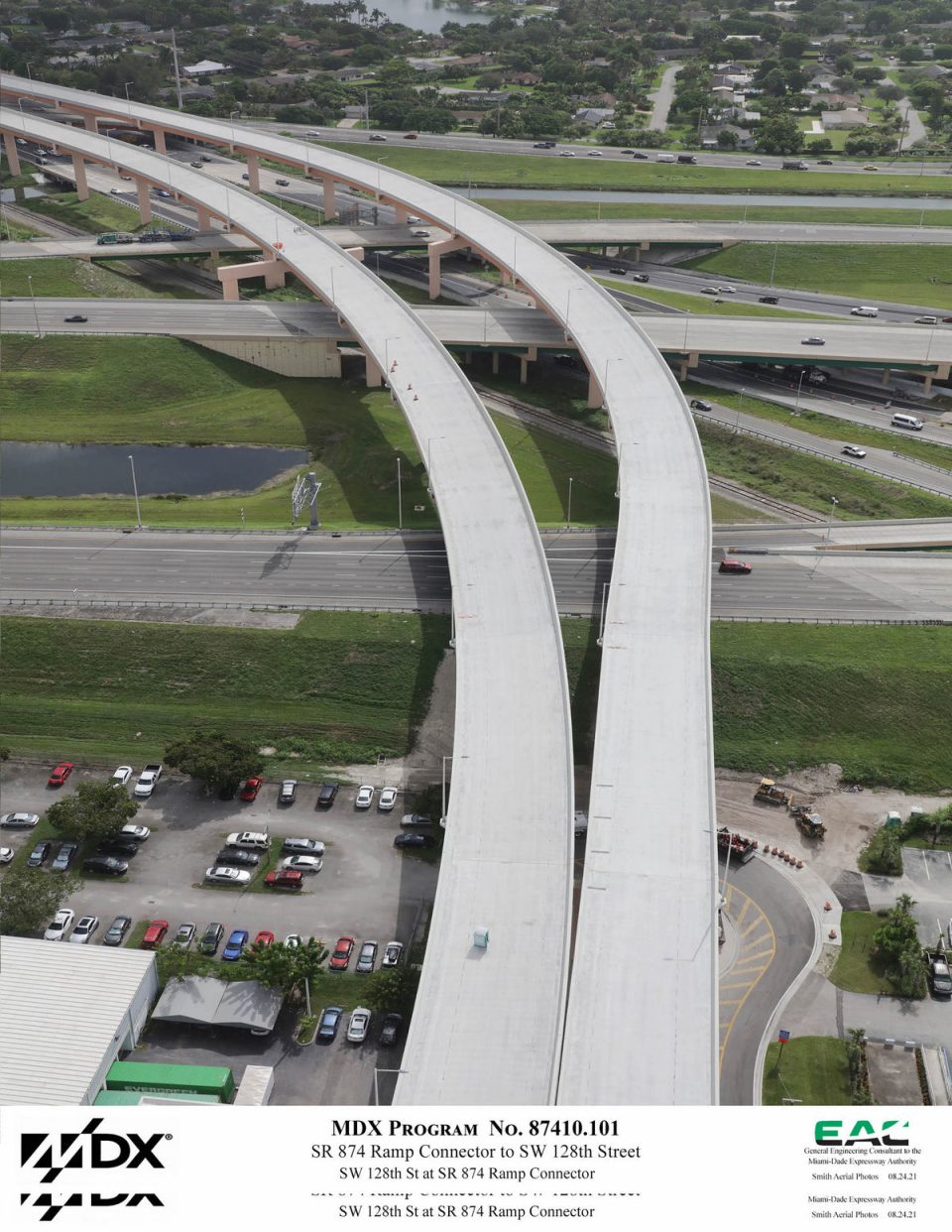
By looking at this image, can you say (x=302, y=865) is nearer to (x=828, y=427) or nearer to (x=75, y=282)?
(x=828, y=427)

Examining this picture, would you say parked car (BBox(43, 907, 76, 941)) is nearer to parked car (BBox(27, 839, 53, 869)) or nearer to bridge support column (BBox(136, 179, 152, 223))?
parked car (BBox(27, 839, 53, 869))

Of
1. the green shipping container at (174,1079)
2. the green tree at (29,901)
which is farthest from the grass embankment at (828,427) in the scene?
the green shipping container at (174,1079)

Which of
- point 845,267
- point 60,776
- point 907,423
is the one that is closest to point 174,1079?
point 60,776

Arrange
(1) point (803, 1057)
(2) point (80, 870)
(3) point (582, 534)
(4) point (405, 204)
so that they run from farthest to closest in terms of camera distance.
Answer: (4) point (405, 204)
(3) point (582, 534)
(2) point (80, 870)
(1) point (803, 1057)

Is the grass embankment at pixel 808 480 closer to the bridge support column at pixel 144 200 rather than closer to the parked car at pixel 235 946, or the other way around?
the parked car at pixel 235 946

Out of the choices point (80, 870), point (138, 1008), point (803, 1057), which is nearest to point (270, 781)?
point (80, 870)

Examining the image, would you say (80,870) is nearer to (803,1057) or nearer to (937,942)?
(803,1057)
